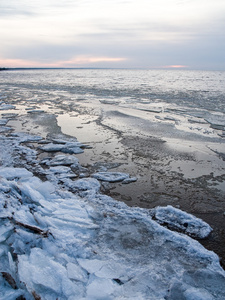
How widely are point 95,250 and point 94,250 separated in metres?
0.01

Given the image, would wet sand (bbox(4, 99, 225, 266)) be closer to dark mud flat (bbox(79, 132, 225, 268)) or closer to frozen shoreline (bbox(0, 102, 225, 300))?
dark mud flat (bbox(79, 132, 225, 268))

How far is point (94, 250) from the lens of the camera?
7.46 feet

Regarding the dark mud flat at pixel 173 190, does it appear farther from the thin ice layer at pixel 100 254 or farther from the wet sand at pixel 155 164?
the thin ice layer at pixel 100 254

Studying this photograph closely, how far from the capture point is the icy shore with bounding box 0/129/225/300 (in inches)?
72.9

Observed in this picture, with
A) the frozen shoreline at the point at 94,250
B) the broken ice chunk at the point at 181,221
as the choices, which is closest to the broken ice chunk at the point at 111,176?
the frozen shoreline at the point at 94,250

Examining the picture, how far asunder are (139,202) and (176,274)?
1.26 metres

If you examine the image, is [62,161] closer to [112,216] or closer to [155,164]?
[155,164]

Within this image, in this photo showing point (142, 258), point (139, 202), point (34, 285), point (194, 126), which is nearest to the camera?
point (34, 285)

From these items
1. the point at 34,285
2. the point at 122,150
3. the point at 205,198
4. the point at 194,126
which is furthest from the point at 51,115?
the point at 34,285

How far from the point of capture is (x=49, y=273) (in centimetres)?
193

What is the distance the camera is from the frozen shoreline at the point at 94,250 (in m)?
1.85

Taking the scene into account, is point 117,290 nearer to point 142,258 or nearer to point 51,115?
point 142,258

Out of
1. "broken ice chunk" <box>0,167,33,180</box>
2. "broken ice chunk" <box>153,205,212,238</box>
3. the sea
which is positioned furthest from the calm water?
"broken ice chunk" <box>0,167,33,180</box>

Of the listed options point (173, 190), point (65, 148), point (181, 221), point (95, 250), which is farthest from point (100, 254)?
point (65, 148)
